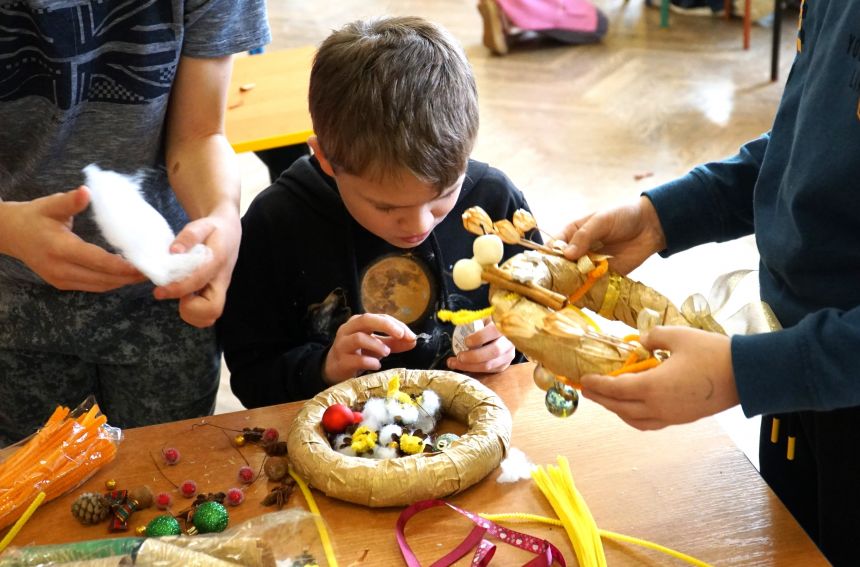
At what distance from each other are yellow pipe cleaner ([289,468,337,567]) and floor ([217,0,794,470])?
4.94 ft

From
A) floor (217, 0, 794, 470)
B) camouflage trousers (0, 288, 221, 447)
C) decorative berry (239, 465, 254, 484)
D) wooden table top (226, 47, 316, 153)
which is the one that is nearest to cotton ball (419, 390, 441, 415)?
decorative berry (239, 465, 254, 484)

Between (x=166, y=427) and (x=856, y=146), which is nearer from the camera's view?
(x=856, y=146)

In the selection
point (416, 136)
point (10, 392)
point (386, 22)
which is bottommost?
point (10, 392)

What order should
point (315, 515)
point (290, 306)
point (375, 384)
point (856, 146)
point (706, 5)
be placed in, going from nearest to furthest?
1. point (856, 146)
2. point (315, 515)
3. point (375, 384)
4. point (290, 306)
5. point (706, 5)

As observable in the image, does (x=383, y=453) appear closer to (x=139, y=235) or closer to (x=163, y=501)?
(x=163, y=501)

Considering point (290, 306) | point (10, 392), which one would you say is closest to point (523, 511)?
point (290, 306)

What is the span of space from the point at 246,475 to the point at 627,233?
0.57 metres

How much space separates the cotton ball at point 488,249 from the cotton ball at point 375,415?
0.84 ft

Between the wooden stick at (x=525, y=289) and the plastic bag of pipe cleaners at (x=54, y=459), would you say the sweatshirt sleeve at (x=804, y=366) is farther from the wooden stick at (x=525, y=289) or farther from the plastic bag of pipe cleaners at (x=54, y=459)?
the plastic bag of pipe cleaners at (x=54, y=459)

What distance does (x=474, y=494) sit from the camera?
3.52 ft

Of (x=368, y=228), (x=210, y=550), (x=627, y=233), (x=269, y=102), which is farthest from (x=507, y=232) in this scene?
(x=269, y=102)

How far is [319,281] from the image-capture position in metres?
1.46

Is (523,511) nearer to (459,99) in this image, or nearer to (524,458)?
(524,458)

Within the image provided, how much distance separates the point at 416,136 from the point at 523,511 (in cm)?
49
